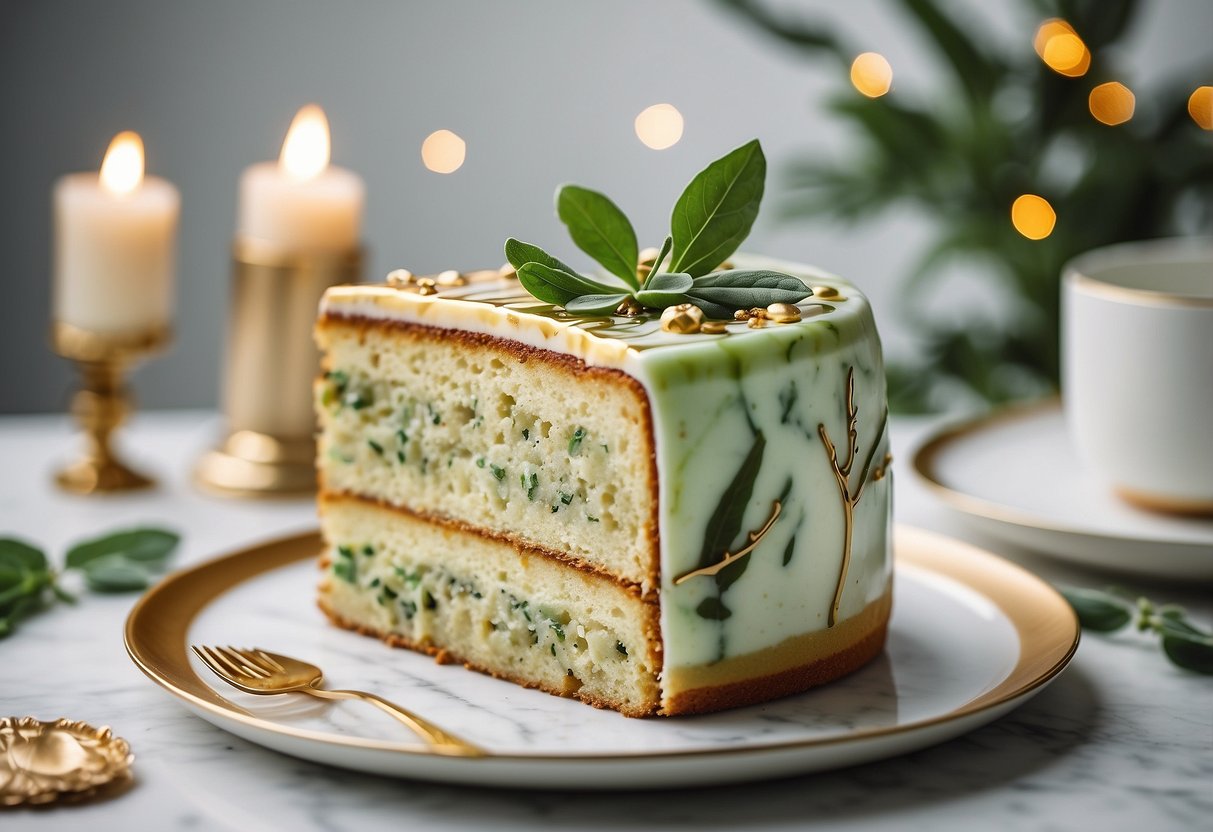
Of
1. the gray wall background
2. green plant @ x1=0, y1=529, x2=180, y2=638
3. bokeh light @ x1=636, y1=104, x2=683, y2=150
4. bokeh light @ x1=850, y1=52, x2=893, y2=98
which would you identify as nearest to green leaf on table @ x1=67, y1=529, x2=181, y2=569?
green plant @ x1=0, y1=529, x2=180, y2=638

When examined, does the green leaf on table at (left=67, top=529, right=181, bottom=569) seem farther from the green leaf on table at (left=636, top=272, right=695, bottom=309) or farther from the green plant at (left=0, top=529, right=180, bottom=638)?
the green leaf on table at (left=636, top=272, right=695, bottom=309)

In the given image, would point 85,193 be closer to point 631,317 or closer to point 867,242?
point 631,317

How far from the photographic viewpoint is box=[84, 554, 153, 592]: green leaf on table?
2068 millimetres

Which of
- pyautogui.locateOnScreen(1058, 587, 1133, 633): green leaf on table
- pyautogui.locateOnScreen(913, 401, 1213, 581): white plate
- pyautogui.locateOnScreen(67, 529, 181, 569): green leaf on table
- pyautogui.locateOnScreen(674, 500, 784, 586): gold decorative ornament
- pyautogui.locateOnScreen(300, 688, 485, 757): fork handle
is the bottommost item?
pyautogui.locateOnScreen(67, 529, 181, 569): green leaf on table

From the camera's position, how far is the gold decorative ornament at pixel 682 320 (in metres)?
1.58

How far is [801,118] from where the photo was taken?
5.28m

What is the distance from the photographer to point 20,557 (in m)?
2.05

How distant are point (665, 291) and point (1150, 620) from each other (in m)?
0.82

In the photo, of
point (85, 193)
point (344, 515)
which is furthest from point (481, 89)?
point (344, 515)

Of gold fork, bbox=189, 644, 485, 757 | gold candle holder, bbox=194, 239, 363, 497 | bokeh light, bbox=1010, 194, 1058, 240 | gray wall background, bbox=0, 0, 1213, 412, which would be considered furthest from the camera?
gray wall background, bbox=0, 0, 1213, 412

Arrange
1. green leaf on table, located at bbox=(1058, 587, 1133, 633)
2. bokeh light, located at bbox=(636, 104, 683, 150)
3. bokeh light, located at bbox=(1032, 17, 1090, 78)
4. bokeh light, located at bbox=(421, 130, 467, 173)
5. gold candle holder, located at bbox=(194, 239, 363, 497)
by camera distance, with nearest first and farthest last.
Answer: green leaf on table, located at bbox=(1058, 587, 1133, 633) → gold candle holder, located at bbox=(194, 239, 363, 497) → bokeh light, located at bbox=(1032, 17, 1090, 78) → bokeh light, located at bbox=(421, 130, 467, 173) → bokeh light, located at bbox=(636, 104, 683, 150)

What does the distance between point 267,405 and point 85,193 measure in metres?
0.55

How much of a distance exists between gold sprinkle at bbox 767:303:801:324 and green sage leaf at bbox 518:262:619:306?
24 cm

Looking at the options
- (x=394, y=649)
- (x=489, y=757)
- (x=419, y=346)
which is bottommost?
(x=394, y=649)
